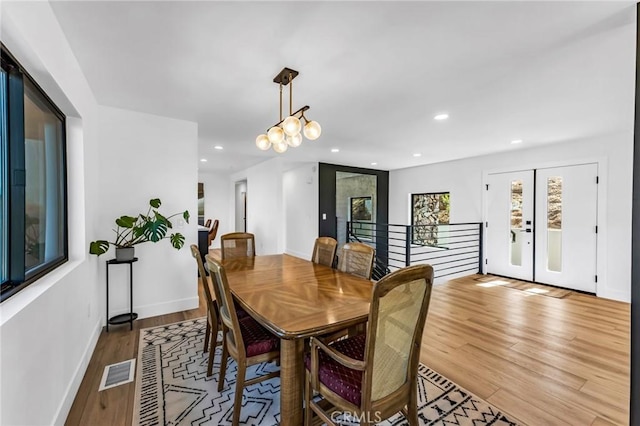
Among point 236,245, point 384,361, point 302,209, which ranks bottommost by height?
point 384,361

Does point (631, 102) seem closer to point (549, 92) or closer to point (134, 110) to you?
point (549, 92)

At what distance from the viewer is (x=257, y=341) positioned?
173 centimetres

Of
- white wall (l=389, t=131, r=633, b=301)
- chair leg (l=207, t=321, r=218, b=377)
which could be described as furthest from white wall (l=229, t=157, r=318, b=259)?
chair leg (l=207, t=321, r=218, b=377)

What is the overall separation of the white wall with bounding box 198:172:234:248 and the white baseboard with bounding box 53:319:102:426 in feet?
21.1

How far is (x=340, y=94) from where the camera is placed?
2.62 metres

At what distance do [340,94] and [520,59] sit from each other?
1396 millimetres

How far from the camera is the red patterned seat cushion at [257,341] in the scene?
1692mm

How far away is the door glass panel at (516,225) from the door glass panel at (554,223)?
41cm

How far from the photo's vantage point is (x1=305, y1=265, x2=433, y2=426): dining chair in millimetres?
1149

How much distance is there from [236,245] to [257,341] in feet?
5.82

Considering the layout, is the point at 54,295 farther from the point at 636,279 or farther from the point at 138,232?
the point at 636,279

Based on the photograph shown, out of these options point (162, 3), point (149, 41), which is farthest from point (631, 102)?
point (149, 41)

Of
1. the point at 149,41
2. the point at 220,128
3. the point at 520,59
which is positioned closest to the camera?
the point at 149,41

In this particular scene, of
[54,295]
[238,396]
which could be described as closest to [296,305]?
[238,396]
